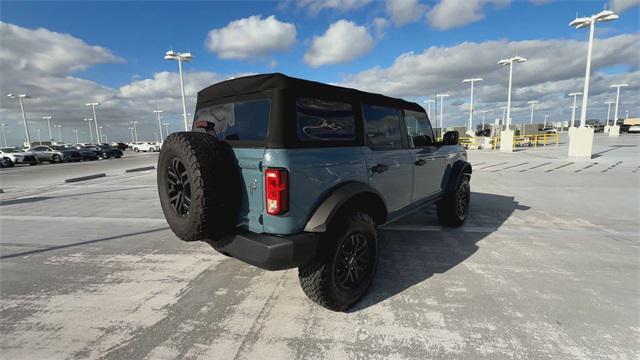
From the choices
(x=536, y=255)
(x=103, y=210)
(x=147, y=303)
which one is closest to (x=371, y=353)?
(x=147, y=303)

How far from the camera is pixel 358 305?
2.81 m

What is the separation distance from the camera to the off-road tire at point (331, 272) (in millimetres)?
2514

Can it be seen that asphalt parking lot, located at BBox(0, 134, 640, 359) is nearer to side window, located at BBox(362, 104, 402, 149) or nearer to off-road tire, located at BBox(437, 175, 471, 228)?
off-road tire, located at BBox(437, 175, 471, 228)

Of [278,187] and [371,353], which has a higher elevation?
[278,187]

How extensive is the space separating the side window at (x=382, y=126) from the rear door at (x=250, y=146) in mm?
1091

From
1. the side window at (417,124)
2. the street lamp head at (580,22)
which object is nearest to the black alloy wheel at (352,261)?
the side window at (417,124)

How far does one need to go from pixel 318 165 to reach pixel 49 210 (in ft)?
24.0

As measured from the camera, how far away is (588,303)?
2.74 m

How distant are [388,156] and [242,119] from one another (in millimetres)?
1561

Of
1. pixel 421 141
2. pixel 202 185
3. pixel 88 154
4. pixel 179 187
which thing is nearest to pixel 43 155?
pixel 88 154

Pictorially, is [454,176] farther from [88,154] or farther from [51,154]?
[88,154]

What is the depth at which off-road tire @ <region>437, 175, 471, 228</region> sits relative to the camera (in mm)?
4676

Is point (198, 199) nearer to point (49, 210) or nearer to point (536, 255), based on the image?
point (536, 255)

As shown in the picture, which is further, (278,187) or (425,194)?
(425,194)
